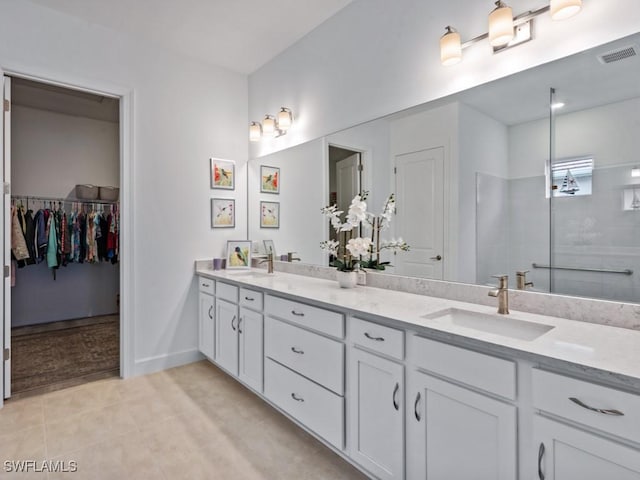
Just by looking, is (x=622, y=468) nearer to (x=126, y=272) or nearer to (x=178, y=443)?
(x=178, y=443)

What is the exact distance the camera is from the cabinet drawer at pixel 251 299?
2.37 m

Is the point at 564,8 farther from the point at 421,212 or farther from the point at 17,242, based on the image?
the point at 17,242

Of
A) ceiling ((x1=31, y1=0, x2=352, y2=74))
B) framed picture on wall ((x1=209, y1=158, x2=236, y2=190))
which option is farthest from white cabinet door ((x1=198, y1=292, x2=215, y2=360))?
ceiling ((x1=31, y1=0, x2=352, y2=74))

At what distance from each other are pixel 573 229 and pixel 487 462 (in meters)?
1.00

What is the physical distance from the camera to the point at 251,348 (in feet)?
8.03

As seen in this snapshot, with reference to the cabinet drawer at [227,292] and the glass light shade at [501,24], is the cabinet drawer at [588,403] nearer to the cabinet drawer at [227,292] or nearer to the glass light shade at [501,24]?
the glass light shade at [501,24]

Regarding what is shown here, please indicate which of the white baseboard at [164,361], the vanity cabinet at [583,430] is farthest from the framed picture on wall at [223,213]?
the vanity cabinet at [583,430]

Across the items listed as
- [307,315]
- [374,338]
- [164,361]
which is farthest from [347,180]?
[164,361]

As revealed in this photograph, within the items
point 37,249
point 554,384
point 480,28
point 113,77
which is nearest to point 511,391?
point 554,384

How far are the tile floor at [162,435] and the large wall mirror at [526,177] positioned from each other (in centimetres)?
123

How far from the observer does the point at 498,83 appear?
5.67ft

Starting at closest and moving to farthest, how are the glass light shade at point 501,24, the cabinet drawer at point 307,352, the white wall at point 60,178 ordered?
the glass light shade at point 501,24
the cabinet drawer at point 307,352
the white wall at point 60,178

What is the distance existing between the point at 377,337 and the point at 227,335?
1.58 meters
